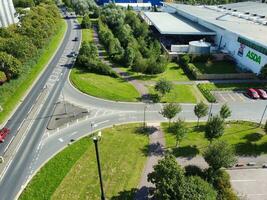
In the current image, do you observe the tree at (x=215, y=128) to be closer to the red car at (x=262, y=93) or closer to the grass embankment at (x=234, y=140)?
the grass embankment at (x=234, y=140)

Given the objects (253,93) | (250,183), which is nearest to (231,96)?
(253,93)

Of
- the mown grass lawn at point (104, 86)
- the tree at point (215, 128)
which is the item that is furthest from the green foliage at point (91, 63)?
the tree at point (215, 128)

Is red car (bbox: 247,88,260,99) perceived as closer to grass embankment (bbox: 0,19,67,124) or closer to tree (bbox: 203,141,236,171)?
tree (bbox: 203,141,236,171)

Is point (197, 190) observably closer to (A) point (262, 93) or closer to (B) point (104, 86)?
(A) point (262, 93)

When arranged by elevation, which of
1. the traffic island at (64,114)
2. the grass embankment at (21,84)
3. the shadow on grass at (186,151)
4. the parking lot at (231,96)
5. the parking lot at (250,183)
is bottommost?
the parking lot at (250,183)

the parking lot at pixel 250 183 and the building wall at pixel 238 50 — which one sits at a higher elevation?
the building wall at pixel 238 50
